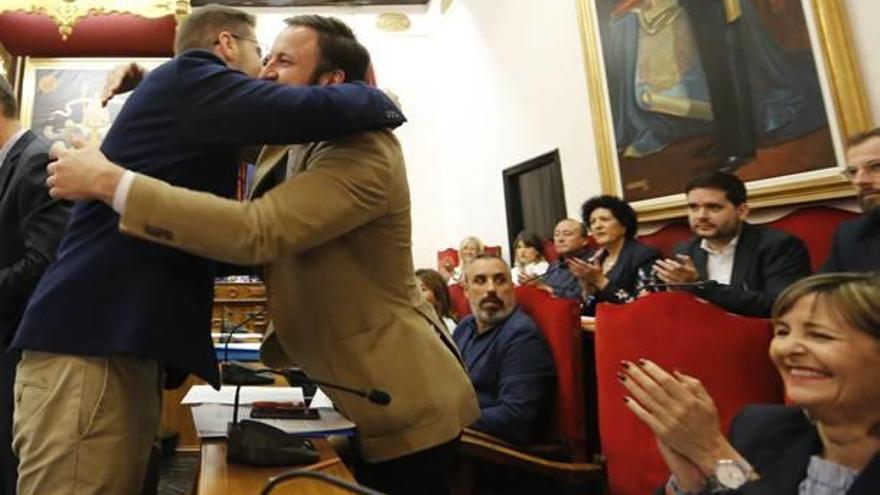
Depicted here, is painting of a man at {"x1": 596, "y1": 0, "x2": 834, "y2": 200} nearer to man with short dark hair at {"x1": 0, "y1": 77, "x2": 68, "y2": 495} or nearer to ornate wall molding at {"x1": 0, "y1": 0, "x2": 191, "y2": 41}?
man with short dark hair at {"x1": 0, "y1": 77, "x2": 68, "y2": 495}

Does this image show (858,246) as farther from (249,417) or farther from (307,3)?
(307,3)

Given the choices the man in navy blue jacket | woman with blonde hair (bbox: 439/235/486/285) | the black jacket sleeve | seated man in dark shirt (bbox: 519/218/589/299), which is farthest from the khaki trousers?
woman with blonde hair (bbox: 439/235/486/285)

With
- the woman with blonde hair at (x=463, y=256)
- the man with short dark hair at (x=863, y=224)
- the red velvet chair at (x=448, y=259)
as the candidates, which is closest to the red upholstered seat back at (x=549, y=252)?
the woman with blonde hair at (x=463, y=256)

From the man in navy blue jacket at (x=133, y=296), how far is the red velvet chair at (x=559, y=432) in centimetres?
102

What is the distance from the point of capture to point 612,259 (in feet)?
11.2

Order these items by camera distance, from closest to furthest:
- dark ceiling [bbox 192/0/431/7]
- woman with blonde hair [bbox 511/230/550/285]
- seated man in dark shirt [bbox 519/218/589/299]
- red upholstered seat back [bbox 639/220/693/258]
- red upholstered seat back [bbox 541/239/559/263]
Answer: red upholstered seat back [bbox 639/220/693/258] → seated man in dark shirt [bbox 519/218/589/299] → woman with blonde hair [bbox 511/230/550/285] → red upholstered seat back [bbox 541/239/559/263] → dark ceiling [bbox 192/0/431/7]

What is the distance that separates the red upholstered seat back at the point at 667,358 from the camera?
1.53m

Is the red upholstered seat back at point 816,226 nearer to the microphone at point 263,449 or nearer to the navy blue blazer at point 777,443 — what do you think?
the navy blue blazer at point 777,443

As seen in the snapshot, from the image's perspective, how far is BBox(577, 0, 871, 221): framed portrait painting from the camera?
270 centimetres

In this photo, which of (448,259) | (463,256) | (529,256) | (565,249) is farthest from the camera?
(448,259)

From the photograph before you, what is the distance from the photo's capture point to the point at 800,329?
1.02 m

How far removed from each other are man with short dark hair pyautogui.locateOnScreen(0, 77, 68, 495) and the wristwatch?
150cm

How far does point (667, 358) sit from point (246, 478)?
112 cm

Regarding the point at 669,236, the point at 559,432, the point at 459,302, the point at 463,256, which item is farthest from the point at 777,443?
the point at 463,256
